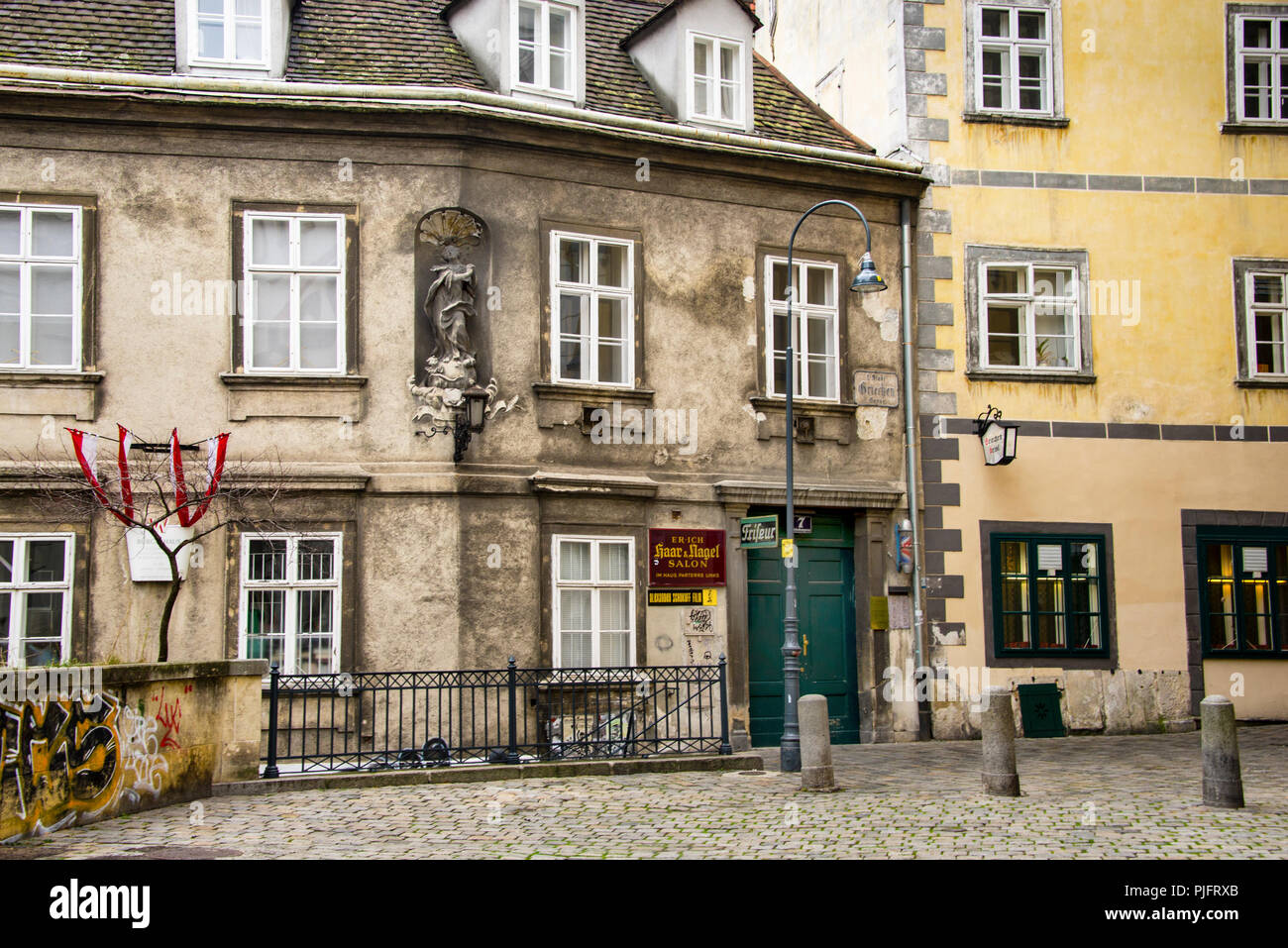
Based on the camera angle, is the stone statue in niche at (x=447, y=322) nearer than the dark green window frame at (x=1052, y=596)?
Yes

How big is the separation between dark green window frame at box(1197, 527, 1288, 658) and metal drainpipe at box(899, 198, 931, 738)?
4024 millimetres

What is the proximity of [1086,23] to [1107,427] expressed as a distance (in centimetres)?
572

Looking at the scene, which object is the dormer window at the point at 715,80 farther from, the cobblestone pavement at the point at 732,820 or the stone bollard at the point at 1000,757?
the stone bollard at the point at 1000,757

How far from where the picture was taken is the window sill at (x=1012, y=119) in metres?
19.5

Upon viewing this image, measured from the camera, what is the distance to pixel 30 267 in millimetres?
15672

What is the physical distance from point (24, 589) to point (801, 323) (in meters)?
9.90

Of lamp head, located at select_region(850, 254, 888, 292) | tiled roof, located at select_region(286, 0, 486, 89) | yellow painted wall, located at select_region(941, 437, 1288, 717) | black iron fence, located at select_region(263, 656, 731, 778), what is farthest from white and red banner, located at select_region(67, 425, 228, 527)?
yellow painted wall, located at select_region(941, 437, 1288, 717)

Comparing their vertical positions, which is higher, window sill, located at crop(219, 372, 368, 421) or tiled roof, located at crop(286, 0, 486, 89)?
tiled roof, located at crop(286, 0, 486, 89)

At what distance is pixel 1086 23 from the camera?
19812 millimetres

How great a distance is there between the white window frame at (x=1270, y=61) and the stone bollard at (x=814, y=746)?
11.9 meters

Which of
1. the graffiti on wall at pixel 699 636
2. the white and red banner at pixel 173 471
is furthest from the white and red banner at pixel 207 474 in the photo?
the graffiti on wall at pixel 699 636

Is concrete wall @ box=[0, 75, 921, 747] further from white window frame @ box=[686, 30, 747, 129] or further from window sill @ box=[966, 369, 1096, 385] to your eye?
window sill @ box=[966, 369, 1096, 385]

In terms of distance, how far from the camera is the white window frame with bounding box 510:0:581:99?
1714 centimetres

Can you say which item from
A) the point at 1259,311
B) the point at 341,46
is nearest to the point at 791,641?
the point at 341,46
